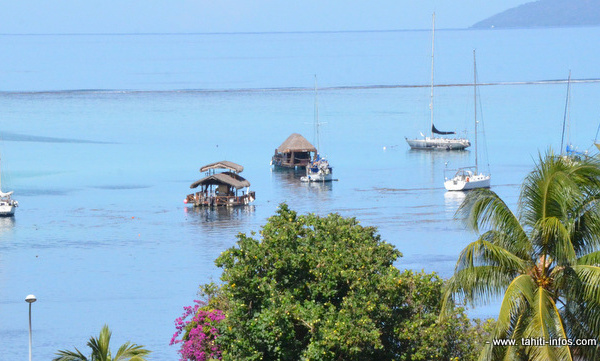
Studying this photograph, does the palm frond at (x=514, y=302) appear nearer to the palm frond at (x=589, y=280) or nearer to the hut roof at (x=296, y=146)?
the palm frond at (x=589, y=280)

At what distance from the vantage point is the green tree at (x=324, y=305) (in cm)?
→ 1772

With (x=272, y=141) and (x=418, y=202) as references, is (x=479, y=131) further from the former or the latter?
(x=418, y=202)

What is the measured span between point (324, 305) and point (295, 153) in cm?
6434

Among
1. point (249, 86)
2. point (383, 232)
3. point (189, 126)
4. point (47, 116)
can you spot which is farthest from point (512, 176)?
point (249, 86)

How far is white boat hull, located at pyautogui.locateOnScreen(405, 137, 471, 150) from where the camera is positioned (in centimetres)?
9469

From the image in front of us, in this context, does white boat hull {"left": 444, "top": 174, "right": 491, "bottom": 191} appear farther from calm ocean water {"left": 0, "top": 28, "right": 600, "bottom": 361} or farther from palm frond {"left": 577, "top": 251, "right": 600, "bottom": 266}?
palm frond {"left": 577, "top": 251, "right": 600, "bottom": 266}

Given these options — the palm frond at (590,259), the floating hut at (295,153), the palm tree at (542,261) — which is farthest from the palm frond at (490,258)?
the floating hut at (295,153)

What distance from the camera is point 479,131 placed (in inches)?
4269

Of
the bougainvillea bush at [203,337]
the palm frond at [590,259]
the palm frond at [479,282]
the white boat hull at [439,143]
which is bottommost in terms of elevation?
the bougainvillea bush at [203,337]

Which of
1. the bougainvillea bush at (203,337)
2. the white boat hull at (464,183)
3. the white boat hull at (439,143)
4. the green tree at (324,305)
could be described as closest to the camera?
the green tree at (324,305)

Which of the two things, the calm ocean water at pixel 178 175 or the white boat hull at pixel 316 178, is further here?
the white boat hull at pixel 316 178

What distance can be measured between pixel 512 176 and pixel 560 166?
63738mm

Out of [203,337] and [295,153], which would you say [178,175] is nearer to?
[295,153]

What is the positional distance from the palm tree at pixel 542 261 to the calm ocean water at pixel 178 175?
1894cm
